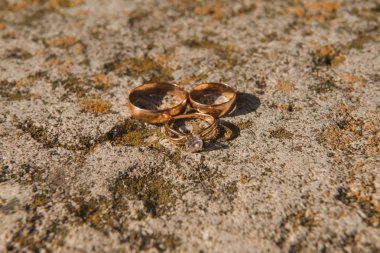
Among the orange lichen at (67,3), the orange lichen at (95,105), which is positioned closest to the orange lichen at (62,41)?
the orange lichen at (67,3)

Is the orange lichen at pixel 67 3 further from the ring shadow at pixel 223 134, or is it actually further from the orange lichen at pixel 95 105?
the ring shadow at pixel 223 134

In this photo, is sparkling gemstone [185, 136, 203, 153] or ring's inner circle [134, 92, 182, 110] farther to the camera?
ring's inner circle [134, 92, 182, 110]

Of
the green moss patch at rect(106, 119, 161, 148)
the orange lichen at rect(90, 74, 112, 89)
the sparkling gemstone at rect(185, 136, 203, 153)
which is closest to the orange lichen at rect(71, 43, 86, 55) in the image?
the orange lichen at rect(90, 74, 112, 89)

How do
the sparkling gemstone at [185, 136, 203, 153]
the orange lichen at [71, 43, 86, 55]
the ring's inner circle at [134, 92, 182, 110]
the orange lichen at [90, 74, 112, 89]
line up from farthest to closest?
1. the orange lichen at [71, 43, 86, 55]
2. the orange lichen at [90, 74, 112, 89]
3. the ring's inner circle at [134, 92, 182, 110]
4. the sparkling gemstone at [185, 136, 203, 153]

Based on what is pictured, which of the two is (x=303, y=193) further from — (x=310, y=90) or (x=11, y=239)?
(x=11, y=239)

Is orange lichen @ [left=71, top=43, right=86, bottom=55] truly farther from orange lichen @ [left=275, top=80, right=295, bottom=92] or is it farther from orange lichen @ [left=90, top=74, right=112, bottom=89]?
orange lichen @ [left=275, top=80, right=295, bottom=92]

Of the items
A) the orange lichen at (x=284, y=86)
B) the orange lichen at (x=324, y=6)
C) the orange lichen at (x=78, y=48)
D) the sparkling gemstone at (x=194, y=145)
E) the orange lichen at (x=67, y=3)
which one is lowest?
the orange lichen at (x=284, y=86)
